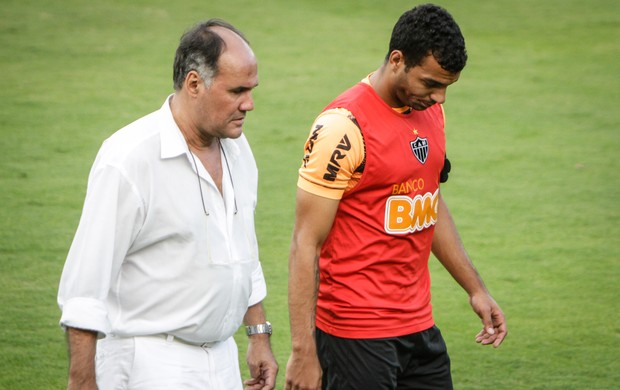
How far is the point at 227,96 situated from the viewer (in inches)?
119

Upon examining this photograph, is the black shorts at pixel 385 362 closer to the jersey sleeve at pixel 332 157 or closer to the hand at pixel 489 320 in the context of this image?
the hand at pixel 489 320

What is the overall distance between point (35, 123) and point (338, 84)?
10.6ft

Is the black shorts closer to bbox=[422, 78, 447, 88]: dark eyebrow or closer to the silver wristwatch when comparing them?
the silver wristwatch

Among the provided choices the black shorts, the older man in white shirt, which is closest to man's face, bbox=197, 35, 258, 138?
the older man in white shirt

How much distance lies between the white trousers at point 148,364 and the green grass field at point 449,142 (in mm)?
2253

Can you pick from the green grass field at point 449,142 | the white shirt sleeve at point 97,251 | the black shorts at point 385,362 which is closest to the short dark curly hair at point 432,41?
the black shorts at point 385,362

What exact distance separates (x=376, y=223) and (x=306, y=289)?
1.14 feet

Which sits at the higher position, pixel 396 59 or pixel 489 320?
pixel 396 59

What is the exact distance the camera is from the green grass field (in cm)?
582

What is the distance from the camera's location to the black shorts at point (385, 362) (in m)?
3.56

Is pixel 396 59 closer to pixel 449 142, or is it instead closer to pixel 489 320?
pixel 489 320

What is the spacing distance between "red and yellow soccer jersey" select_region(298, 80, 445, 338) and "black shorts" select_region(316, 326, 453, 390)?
0.12 ft

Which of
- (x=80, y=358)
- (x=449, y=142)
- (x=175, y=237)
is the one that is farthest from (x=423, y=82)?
(x=449, y=142)

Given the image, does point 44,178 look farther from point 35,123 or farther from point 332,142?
point 332,142
